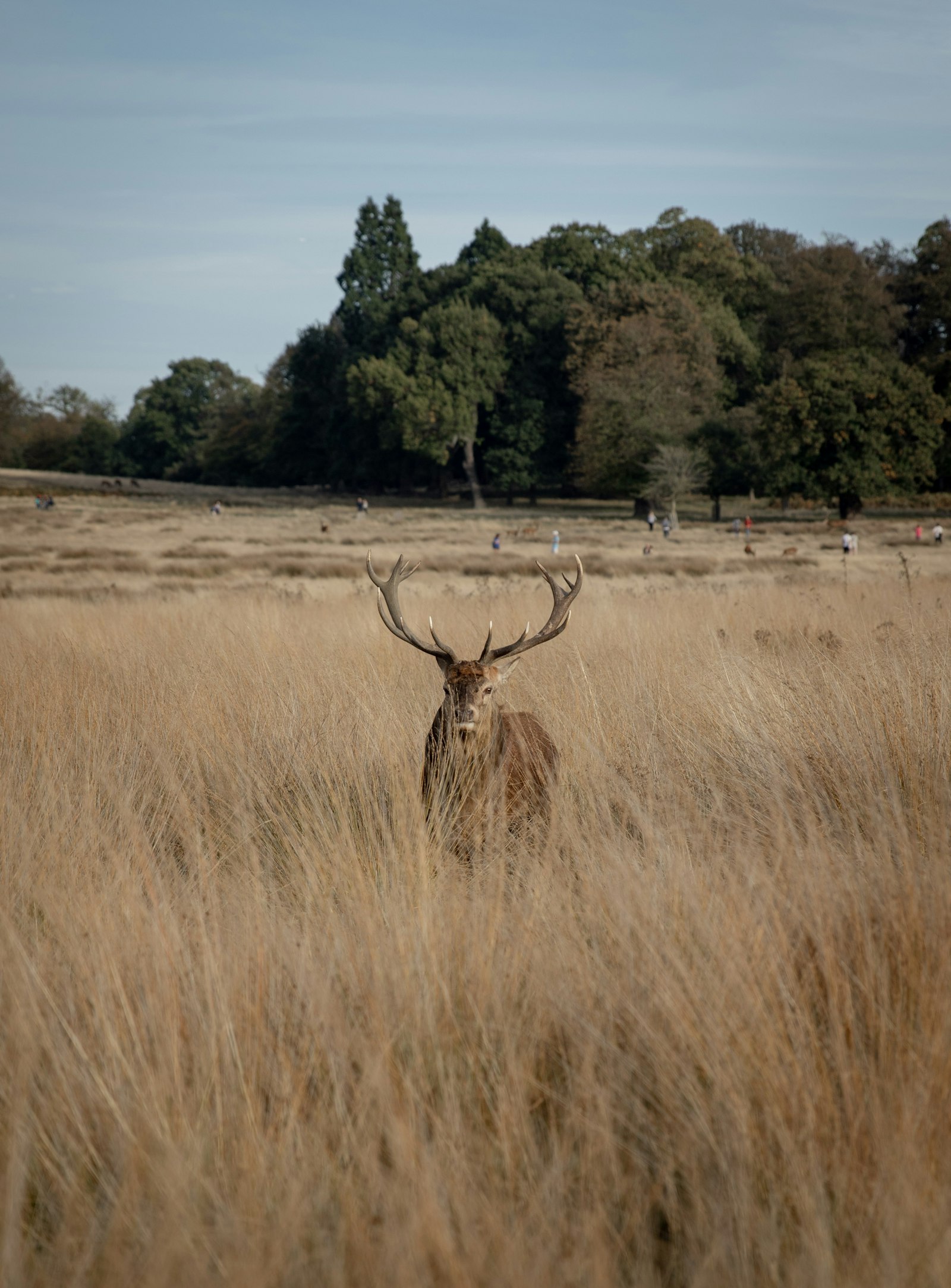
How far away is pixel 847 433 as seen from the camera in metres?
38.3

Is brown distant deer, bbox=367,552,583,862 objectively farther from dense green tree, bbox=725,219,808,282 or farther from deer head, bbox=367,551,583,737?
dense green tree, bbox=725,219,808,282

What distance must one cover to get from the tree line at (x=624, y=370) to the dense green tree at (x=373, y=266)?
0.50 ft

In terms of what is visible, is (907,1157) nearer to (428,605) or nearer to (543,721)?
(543,721)

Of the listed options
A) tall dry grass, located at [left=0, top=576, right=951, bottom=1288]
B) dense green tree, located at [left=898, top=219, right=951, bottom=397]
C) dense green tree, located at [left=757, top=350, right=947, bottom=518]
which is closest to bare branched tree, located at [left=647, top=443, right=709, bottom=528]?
dense green tree, located at [left=757, top=350, right=947, bottom=518]

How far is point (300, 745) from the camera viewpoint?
5.11 metres

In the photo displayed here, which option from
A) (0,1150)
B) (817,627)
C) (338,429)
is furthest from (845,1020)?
(338,429)

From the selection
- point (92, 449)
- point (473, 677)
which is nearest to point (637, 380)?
point (473, 677)

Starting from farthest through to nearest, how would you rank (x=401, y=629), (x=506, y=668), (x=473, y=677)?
(x=401, y=629), (x=506, y=668), (x=473, y=677)

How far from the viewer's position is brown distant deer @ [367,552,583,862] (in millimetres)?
3971

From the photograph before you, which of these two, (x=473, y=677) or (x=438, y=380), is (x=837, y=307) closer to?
(x=438, y=380)

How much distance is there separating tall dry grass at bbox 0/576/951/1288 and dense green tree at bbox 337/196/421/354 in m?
63.7

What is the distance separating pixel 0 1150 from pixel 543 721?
3881 mm

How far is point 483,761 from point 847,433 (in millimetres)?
38356

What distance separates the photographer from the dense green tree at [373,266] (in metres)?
64.9
